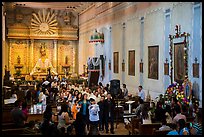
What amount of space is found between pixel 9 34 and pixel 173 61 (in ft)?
74.6

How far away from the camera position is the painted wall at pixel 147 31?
1254 centimetres

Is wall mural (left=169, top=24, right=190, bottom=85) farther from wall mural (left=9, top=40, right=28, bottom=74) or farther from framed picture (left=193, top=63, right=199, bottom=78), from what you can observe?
wall mural (left=9, top=40, right=28, bottom=74)

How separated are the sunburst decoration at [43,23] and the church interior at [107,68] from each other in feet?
0.34

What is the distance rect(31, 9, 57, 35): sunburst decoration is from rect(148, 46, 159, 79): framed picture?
1935cm

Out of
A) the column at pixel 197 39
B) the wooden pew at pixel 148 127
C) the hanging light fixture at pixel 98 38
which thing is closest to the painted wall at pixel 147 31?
the column at pixel 197 39

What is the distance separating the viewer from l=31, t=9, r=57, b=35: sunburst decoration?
33.9 meters

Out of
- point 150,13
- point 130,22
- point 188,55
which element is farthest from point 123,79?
point 188,55

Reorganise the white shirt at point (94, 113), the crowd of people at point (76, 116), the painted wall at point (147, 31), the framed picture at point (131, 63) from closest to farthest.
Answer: the crowd of people at point (76, 116) → the white shirt at point (94, 113) → the painted wall at point (147, 31) → the framed picture at point (131, 63)

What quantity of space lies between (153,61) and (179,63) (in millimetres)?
2868

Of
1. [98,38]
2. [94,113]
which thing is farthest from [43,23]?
[94,113]

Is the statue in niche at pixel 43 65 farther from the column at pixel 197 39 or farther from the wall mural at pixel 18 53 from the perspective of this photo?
the column at pixel 197 39

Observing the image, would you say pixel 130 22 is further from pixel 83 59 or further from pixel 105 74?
pixel 83 59

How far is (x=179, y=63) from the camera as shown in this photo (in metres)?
13.5

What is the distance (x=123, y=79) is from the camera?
20703 millimetres
